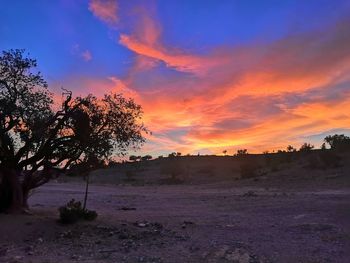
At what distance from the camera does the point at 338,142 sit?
62.4 m

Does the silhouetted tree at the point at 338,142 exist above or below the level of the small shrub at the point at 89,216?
above

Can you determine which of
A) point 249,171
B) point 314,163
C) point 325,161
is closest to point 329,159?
point 325,161

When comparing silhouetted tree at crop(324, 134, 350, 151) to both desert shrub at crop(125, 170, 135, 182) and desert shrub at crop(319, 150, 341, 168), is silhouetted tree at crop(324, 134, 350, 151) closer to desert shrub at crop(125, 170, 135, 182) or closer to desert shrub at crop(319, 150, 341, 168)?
desert shrub at crop(319, 150, 341, 168)

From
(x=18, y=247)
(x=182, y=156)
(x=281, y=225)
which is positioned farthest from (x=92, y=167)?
(x=182, y=156)

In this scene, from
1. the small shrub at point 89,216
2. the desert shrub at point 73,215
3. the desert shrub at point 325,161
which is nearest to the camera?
the desert shrub at point 73,215

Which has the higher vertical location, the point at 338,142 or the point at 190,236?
the point at 338,142

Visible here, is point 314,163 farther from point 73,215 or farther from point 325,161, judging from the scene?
point 73,215

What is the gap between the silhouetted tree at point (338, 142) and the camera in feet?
196

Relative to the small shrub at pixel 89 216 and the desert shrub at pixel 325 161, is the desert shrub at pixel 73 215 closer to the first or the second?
the small shrub at pixel 89 216

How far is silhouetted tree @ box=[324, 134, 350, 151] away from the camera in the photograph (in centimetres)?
5981

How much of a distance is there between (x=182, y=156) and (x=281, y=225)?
8617 centimetres

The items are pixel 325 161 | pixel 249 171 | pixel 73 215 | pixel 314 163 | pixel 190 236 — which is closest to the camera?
pixel 190 236

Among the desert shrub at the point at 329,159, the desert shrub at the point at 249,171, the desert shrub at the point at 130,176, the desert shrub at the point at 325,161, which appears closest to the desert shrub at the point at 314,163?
the desert shrub at the point at 325,161

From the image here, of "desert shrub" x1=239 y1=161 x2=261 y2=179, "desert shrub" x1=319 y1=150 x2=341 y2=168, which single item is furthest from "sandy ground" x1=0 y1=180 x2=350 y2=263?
"desert shrub" x1=239 y1=161 x2=261 y2=179
